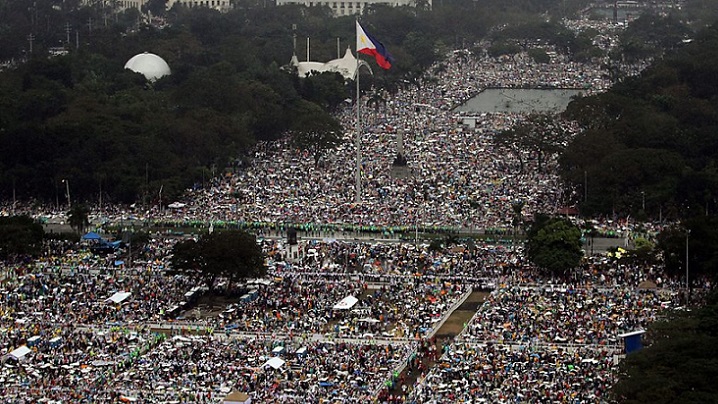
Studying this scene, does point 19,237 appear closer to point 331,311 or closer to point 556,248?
point 331,311

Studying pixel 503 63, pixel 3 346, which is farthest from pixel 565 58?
pixel 3 346

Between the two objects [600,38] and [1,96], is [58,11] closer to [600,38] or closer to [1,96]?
[600,38]

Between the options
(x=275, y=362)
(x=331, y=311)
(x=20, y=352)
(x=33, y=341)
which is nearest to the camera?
(x=275, y=362)

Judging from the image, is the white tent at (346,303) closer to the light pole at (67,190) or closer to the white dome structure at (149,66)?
the light pole at (67,190)

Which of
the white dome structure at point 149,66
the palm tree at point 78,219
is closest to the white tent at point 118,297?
the palm tree at point 78,219

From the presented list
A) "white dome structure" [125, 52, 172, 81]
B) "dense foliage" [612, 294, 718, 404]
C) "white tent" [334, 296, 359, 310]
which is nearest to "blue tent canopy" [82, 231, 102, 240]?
"white tent" [334, 296, 359, 310]

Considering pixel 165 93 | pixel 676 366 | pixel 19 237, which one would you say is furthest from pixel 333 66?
pixel 676 366
